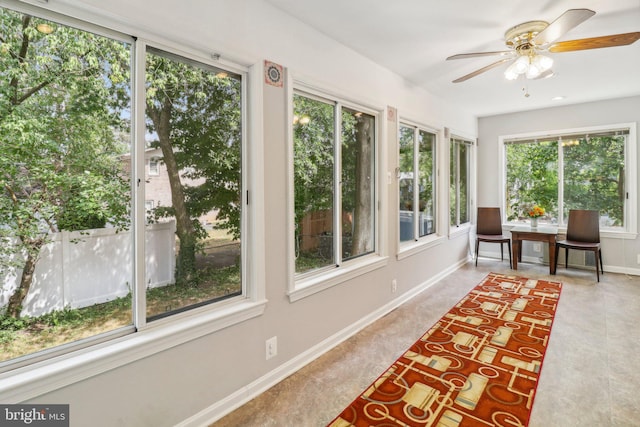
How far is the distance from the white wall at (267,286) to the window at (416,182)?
45cm

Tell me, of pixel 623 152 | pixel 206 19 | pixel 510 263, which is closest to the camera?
pixel 206 19

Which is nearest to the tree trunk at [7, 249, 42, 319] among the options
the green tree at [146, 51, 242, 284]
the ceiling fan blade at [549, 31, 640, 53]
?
the green tree at [146, 51, 242, 284]

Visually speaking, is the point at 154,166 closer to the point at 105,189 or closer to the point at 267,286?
the point at 105,189

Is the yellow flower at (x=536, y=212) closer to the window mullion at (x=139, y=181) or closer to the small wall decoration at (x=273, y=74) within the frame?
the small wall decoration at (x=273, y=74)

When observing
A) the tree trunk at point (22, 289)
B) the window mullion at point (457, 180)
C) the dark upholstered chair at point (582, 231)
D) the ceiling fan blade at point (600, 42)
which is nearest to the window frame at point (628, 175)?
the dark upholstered chair at point (582, 231)

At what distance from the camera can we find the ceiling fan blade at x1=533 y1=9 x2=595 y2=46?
5.66ft

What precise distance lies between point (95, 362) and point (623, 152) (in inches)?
257

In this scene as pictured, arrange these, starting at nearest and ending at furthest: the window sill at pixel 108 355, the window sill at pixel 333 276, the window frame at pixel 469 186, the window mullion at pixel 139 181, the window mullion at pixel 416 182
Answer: the window sill at pixel 108 355, the window mullion at pixel 139 181, the window sill at pixel 333 276, the window mullion at pixel 416 182, the window frame at pixel 469 186

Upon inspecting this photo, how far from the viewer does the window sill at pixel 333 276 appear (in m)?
2.33

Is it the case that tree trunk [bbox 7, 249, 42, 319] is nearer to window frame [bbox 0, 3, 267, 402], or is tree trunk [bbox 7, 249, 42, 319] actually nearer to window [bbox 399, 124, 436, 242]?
window frame [bbox 0, 3, 267, 402]

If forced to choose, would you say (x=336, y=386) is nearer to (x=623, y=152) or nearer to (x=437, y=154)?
(x=437, y=154)

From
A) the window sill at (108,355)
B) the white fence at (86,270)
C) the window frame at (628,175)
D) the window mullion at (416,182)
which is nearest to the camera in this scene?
the window sill at (108,355)

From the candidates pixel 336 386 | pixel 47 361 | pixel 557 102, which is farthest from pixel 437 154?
pixel 47 361

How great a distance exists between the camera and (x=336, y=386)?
2109 mm
